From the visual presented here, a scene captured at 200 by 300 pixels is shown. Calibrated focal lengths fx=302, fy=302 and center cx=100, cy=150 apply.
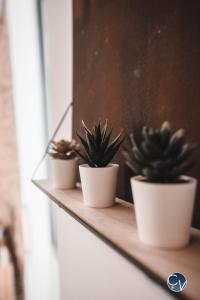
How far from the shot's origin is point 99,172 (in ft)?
2.44

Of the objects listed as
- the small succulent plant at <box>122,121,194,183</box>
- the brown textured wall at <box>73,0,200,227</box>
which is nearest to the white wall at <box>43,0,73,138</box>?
the brown textured wall at <box>73,0,200,227</box>

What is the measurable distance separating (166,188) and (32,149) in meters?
2.02

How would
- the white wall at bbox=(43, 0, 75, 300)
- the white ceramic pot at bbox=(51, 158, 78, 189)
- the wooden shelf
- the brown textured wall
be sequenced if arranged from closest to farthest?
the wooden shelf < the brown textured wall < the white ceramic pot at bbox=(51, 158, 78, 189) < the white wall at bbox=(43, 0, 75, 300)

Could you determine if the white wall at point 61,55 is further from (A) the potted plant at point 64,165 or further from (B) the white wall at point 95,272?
(B) the white wall at point 95,272

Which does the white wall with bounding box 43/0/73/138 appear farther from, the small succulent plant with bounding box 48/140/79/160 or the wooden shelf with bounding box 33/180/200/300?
the wooden shelf with bounding box 33/180/200/300

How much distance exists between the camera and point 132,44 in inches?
30.3

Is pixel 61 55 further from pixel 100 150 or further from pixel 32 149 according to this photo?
pixel 32 149

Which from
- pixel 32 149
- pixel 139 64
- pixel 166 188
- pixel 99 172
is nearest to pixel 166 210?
pixel 166 188

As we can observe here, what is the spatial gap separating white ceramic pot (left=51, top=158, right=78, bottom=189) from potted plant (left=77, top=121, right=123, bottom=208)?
23 centimetres

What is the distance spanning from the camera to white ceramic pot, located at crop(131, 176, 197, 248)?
19.0 inches

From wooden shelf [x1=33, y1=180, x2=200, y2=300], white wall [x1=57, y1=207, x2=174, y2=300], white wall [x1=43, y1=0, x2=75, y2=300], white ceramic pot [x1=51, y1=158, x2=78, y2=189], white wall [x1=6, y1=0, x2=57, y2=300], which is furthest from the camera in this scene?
white wall [x1=6, y1=0, x2=57, y2=300]

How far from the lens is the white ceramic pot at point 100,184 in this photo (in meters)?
0.75

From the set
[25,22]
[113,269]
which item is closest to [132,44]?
[113,269]

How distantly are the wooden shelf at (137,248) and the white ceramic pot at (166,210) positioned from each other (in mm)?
19
